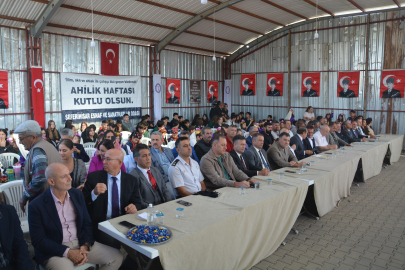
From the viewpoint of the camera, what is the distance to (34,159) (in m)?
2.91

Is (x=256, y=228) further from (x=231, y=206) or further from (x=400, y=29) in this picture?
(x=400, y=29)

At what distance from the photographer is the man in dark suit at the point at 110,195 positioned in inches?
118

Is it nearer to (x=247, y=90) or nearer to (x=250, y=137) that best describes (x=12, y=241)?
(x=250, y=137)

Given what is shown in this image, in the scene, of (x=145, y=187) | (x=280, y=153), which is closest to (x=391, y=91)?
(x=280, y=153)

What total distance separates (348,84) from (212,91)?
6448 mm

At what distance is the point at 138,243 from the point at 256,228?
1.41m

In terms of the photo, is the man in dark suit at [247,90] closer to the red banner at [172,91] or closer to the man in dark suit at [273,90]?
the man in dark suit at [273,90]

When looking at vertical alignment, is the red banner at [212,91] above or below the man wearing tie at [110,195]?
above

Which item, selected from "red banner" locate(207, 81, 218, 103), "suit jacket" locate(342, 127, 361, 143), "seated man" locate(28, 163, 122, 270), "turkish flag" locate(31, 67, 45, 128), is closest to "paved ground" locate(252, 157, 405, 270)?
"seated man" locate(28, 163, 122, 270)

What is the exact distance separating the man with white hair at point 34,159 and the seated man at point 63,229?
0.30 m

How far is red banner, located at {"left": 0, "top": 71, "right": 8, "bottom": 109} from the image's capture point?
8789 millimetres

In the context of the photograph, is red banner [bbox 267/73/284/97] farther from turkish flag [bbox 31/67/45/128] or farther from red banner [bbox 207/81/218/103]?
turkish flag [bbox 31/67/45/128]

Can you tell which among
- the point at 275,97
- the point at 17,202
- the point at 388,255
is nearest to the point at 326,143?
the point at 388,255

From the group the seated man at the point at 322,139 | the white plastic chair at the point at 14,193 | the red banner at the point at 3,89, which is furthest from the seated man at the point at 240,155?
the red banner at the point at 3,89
